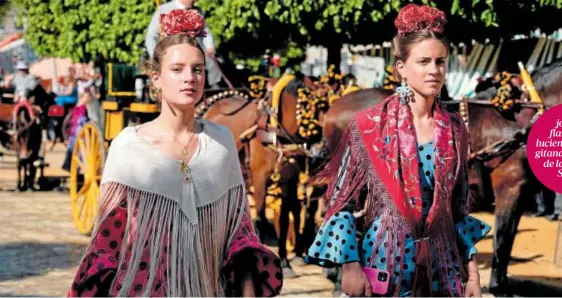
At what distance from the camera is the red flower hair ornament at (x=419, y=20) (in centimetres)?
430

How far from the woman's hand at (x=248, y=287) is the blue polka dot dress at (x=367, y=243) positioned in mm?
440

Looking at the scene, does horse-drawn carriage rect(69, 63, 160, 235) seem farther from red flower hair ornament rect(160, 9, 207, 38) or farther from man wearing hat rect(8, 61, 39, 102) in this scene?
red flower hair ornament rect(160, 9, 207, 38)

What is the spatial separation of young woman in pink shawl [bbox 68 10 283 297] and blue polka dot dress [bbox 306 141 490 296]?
0.39 m

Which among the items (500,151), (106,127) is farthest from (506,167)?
(106,127)

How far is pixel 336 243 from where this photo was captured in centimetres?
416

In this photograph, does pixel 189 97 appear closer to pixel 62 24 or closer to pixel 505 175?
pixel 505 175

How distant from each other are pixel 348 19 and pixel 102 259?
10526 millimetres

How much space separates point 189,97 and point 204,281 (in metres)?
0.60

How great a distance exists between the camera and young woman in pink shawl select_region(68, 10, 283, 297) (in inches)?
147

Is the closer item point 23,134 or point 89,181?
point 89,181

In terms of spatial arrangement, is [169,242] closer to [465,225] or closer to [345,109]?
[465,225]

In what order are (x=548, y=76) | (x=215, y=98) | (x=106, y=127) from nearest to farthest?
1. (x=548, y=76)
2. (x=215, y=98)
3. (x=106, y=127)

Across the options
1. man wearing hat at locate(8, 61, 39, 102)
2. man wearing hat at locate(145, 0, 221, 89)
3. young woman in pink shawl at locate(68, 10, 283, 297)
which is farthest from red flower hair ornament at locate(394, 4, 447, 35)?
man wearing hat at locate(8, 61, 39, 102)

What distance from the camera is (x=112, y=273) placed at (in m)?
3.68
